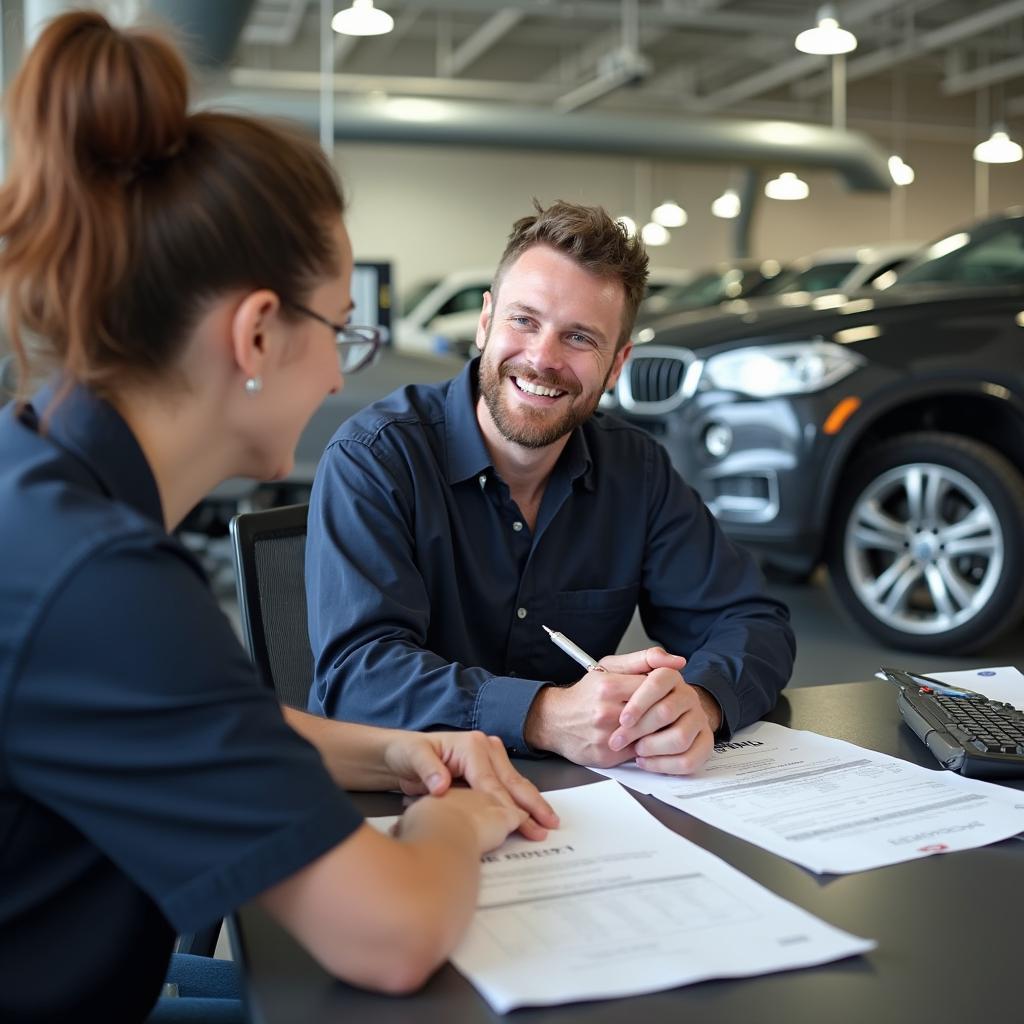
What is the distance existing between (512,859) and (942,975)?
35 centimetres

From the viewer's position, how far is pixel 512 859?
1.05m

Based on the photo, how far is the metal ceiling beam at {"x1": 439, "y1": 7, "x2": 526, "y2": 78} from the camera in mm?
13961

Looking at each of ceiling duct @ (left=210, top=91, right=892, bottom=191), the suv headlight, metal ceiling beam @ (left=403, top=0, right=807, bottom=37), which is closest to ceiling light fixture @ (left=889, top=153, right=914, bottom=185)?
ceiling duct @ (left=210, top=91, right=892, bottom=191)

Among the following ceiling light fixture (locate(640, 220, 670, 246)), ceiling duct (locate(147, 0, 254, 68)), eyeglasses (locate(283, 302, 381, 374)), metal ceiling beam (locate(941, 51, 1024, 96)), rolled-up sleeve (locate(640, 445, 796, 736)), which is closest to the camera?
eyeglasses (locate(283, 302, 381, 374))

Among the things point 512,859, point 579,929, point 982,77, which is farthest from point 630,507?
point 982,77

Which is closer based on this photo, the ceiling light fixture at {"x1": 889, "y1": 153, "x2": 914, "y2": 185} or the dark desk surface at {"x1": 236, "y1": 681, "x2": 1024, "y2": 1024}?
the dark desk surface at {"x1": 236, "y1": 681, "x2": 1024, "y2": 1024}

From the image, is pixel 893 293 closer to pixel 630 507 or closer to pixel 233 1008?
pixel 630 507

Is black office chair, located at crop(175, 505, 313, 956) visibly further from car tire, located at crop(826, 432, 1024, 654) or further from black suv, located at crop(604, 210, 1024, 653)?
car tire, located at crop(826, 432, 1024, 654)

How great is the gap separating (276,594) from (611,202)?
55.6 feet

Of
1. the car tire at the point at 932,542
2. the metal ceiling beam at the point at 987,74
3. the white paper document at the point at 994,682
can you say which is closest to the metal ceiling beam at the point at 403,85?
the metal ceiling beam at the point at 987,74

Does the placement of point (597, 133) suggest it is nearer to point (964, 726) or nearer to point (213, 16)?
point (213, 16)

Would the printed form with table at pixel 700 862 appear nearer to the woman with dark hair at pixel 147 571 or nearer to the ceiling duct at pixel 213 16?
the woman with dark hair at pixel 147 571

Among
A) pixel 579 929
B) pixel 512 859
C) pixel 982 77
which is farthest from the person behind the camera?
pixel 982 77

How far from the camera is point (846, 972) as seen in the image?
0.87 meters
